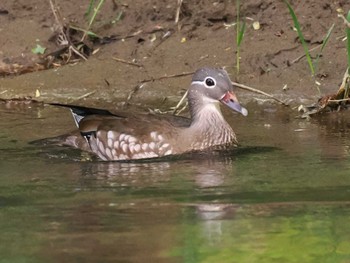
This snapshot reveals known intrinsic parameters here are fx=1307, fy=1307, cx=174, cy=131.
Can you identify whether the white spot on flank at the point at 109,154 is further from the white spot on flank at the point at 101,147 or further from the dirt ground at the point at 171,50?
the dirt ground at the point at 171,50

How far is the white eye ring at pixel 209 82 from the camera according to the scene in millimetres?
10914

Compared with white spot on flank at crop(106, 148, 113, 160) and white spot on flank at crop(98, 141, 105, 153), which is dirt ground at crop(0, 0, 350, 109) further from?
white spot on flank at crop(106, 148, 113, 160)

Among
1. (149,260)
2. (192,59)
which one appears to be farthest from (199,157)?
(149,260)

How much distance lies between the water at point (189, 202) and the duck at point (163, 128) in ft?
0.68

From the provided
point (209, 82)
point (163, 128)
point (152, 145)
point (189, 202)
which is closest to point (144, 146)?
point (152, 145)

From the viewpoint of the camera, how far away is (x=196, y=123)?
1084cm

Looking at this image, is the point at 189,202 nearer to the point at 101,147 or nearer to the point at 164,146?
the point at 164,146

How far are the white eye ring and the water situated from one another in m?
0.51

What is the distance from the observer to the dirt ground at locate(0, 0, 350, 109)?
1252cm

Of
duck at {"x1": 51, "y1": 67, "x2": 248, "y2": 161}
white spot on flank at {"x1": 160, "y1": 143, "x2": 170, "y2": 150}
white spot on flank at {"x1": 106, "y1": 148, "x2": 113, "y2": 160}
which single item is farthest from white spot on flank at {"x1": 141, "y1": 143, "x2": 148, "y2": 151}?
white spot on flank at {"x1": 106, "y1": 148, "x2": 113, "y2": 160}

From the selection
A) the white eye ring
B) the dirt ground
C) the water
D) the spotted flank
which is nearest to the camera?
the water

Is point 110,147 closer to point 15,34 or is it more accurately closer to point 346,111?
point 346,111

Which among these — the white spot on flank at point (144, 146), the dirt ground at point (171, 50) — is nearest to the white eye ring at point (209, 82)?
the white spot on flank at point (144, 146)

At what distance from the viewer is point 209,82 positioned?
10.9 metres
